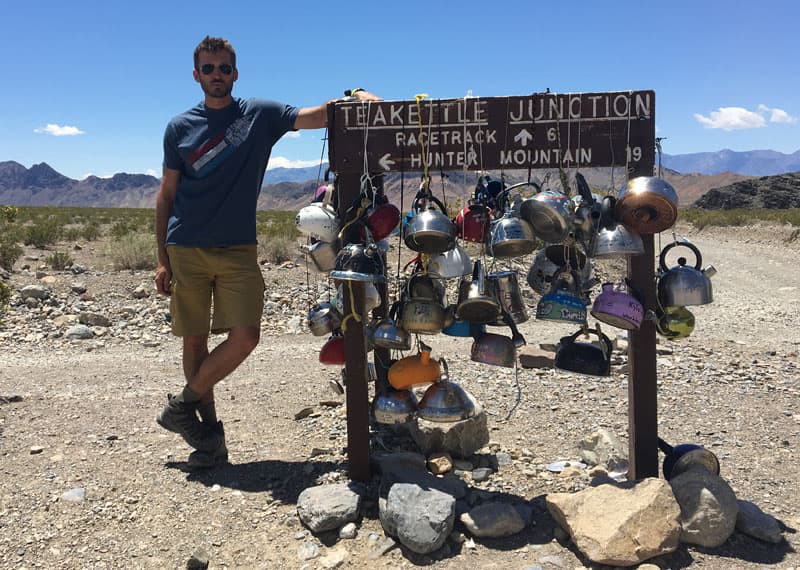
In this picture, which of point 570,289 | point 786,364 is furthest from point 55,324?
point 786,364

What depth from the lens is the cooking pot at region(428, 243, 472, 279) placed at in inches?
121

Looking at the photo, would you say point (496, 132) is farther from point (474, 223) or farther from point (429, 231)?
point (429, 231)

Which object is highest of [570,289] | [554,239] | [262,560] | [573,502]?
[554,239]

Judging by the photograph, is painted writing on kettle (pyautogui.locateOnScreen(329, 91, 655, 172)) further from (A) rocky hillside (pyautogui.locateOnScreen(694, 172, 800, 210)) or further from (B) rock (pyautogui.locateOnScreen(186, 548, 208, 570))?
(A) rocky hillside (pyautogui.locateOnScreen(694, 172, 800, 210))

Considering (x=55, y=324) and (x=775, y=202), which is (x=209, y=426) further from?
(x=775, y=202)

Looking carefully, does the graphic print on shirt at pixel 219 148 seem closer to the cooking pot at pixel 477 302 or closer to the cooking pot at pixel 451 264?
the cooking pot at pixel 451 264

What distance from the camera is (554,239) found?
9.91ft

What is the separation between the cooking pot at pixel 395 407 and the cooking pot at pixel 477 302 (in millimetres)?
496

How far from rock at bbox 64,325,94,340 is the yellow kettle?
6.08m

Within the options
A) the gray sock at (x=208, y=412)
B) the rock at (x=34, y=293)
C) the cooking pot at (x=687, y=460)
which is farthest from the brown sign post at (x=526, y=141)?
the rock at (x=34, y=293)

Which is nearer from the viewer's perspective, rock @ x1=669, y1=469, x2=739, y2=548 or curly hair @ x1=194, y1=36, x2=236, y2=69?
rock @ x1=669, y1=469, x2=739, y2=548

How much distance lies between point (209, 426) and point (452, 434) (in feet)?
4.58

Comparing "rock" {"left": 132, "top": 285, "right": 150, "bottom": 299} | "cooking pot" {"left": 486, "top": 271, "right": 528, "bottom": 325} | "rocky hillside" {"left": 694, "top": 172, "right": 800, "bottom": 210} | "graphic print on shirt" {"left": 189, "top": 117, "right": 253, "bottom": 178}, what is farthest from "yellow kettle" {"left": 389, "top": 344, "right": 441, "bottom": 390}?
"rocky hillside" {"left": 694, "top": 172, "right": 800, "bottom": 210}

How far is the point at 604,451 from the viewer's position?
366 cm
